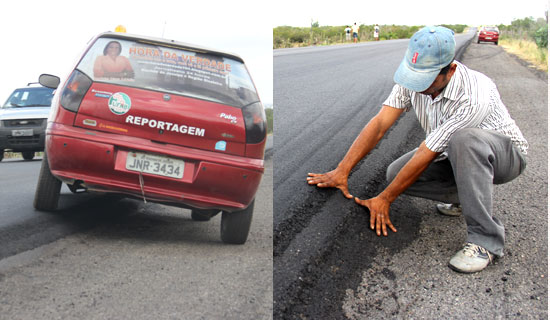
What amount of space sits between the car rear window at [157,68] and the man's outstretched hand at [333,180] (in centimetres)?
130

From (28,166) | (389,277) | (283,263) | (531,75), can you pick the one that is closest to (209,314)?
(28,166)

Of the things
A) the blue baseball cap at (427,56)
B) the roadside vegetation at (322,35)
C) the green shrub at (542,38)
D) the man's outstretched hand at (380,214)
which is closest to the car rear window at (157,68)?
the blue baseball cap at (427,56)

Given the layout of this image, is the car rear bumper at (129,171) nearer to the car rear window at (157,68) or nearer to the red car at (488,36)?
the car rear window at (157,68)

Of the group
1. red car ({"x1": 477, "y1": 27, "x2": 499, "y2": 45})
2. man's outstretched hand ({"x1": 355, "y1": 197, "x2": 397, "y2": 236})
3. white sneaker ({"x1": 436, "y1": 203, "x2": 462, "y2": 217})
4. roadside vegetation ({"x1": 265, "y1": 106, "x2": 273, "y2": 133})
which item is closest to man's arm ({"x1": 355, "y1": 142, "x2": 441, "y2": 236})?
man's outstretched hand ({"x1": 355, "y1": 197, "x2": 397, "y2": 236})

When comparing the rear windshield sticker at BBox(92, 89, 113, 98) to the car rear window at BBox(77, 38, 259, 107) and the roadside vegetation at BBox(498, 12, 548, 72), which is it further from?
the roadside vegetation at BBox(498, 12, 548, 72)

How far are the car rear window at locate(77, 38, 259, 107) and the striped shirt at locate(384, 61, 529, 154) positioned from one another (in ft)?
3.82

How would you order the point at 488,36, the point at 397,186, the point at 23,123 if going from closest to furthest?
the point at 23,123
the point at 397,186
the point at 488,36

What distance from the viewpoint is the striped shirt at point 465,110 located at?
2178mm

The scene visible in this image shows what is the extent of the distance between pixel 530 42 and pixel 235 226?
20.2m

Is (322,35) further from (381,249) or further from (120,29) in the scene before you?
(120,29)

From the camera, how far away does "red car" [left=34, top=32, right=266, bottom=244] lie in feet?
3.98

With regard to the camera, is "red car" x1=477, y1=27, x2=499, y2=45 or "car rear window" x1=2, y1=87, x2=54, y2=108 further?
"red car" x1=477, y1=27, x2=499, y2=45

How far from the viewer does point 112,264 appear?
1.17 meters

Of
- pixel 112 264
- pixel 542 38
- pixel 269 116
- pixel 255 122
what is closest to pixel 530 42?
pixel 542 38
